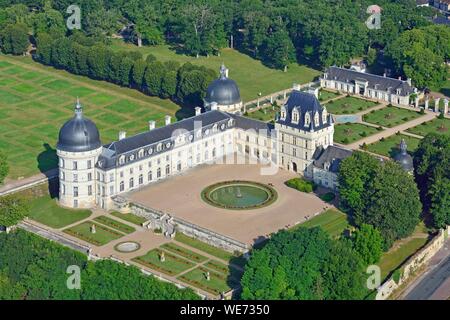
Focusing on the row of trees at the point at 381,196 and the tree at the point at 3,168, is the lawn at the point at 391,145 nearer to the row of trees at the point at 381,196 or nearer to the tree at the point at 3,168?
the row of trees at the point at 381,196

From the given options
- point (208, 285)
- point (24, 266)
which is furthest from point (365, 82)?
point (24, 266)

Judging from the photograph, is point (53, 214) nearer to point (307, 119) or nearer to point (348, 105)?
point (307, 119)

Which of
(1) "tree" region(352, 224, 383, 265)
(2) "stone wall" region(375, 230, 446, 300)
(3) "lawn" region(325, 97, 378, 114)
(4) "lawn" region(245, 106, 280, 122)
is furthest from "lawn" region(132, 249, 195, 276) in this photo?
(3) "lawn" region(325, 97, 378, 114)

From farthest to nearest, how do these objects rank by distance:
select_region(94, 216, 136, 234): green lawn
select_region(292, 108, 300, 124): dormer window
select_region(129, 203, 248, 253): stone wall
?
select_region(292, 108, 300, 124): dormer window, select_region(94, 216, 136, 234): green lawn, select_region(129, 203, 248, 253): stone wall

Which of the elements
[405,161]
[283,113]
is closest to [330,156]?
[283,113]

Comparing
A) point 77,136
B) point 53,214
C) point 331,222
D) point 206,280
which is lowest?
Result: point 53,214

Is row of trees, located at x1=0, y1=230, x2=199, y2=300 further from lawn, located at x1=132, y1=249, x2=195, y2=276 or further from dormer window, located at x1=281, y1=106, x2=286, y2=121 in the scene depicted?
dormer window, located at x1=281, y1=106, x2=286, y2=121
